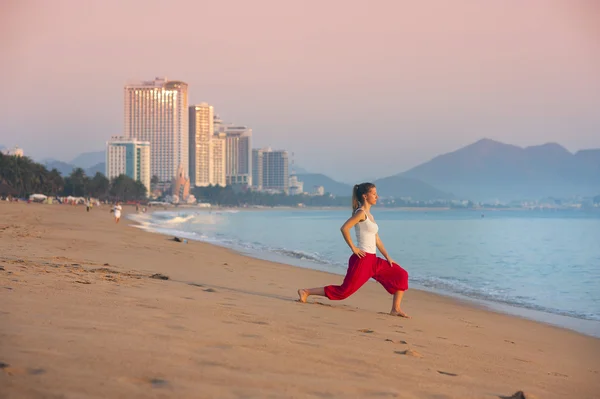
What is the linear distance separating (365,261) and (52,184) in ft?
367

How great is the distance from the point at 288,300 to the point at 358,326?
2128mm

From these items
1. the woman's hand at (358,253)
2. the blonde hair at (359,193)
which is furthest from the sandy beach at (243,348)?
the blonde hair at (359,193)

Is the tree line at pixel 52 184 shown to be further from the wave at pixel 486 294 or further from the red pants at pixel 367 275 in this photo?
the red pants at pixel 367 275

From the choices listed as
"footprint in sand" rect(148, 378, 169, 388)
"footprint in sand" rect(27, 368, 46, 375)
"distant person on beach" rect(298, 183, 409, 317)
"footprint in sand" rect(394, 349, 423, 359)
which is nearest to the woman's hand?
"distant person on beach" rect(298, 183, 409, 317)

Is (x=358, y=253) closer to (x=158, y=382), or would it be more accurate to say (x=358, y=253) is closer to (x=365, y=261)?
(x=365, y=261)

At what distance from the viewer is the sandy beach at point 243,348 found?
3658 millimetres

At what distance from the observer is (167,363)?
3980mm

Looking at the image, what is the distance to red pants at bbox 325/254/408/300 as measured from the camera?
780 cm

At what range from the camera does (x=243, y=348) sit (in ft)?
15.3

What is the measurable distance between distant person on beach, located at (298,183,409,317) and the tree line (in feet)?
314

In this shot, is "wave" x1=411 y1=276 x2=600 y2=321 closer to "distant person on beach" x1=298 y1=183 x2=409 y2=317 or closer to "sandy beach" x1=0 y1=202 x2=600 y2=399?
"sandy beach" x1=0 y1=202 x2=600 y2=399

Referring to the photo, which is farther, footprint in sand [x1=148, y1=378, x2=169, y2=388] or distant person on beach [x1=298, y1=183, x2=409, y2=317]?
distant person on beach [x1=298, y1=183, x2=409, y2=317]

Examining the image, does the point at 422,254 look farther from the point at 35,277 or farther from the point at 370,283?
the point at 35,277

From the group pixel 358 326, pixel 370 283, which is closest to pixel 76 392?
pixel 358 326
